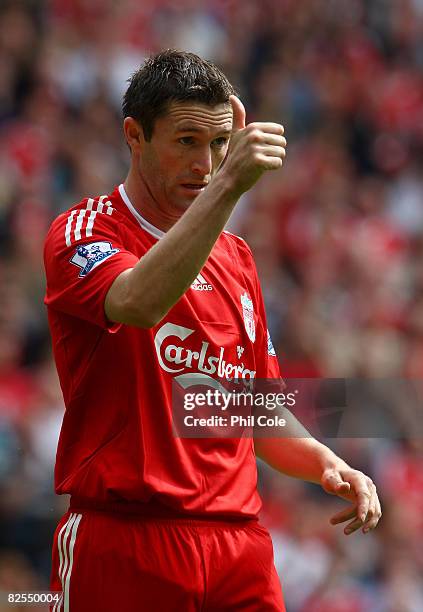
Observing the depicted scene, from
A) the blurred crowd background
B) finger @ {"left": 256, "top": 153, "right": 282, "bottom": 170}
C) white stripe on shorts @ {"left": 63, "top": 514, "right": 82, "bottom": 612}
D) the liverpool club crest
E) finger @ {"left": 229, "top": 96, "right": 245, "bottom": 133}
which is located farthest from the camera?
the blurred crowd background

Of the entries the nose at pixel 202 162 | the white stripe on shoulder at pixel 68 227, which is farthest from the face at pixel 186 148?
the white stripe on shoulder at pixel 68 227

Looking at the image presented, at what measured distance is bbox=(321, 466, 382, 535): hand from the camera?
3.62 meters

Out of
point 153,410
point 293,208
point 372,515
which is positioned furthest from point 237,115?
point 293,208

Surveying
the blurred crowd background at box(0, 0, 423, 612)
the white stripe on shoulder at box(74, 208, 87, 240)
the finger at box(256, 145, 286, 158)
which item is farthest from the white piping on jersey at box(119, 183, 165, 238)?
the blurred crowd background at box(0, 0, 423, 612)

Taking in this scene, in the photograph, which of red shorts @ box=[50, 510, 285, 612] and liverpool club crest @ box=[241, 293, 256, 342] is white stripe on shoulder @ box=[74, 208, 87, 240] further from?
red shorts @ box=[50, 510, 285, 612]

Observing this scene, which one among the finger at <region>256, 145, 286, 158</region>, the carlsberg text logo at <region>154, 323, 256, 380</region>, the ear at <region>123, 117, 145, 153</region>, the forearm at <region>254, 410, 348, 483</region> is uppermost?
the ear at <region>123, 117, 145, 153</region>

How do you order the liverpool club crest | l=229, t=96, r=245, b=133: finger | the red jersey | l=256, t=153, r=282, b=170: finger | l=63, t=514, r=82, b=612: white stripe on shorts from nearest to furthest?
l=256, t=153, r=282, b=170: finger, l=229, t=96, r=245, b=133: finger, the red jersey, l=63, t=514, r=82, b=612: white stripe on shorts, the liverpool club crest

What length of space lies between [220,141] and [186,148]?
111 millimetres

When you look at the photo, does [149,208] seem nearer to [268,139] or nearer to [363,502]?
[268,139]

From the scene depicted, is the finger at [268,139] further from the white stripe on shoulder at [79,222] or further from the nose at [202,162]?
the white stripe on shoulder at [79,222]

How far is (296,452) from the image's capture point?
4.01 meters

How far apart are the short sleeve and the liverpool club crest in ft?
1.57

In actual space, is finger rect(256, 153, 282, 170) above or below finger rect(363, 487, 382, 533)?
above

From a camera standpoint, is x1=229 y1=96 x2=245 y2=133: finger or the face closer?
x1=229 y1=96 x2=245 y2=133: finger
